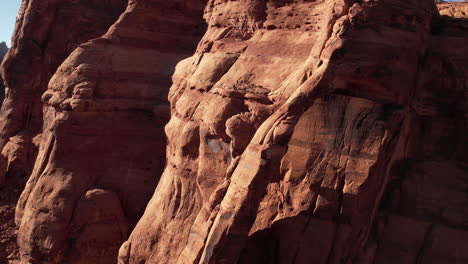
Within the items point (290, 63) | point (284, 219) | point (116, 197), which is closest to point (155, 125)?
point (116, 197)

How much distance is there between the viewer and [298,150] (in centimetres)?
531

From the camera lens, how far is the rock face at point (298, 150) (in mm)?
4918

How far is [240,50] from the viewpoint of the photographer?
6574 millimetres

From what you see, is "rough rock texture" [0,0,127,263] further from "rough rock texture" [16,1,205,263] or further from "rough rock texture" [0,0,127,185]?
"rough rock texture" [16,1,205,263]

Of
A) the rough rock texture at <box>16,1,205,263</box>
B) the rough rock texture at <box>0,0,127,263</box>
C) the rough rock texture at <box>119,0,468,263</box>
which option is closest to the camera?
the rough rock texture at <box>119,0,468,263</box>

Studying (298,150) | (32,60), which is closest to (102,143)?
(298,150)

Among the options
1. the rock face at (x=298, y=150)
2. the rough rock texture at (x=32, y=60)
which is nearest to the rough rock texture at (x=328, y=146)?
the rock face at (x=298, y=150)

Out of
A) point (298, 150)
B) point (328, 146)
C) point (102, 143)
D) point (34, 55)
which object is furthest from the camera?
point (34, 55)

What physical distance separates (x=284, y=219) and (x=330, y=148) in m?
0.93

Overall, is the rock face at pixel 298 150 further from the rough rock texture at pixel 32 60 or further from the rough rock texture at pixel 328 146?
the rough rock texture at pixel 32 60

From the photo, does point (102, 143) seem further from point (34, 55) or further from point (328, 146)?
point (34, 55)

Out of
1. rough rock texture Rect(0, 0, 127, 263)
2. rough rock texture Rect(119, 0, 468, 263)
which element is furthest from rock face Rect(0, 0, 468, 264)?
rough rock texture Rect(0, 0, 127, 263)

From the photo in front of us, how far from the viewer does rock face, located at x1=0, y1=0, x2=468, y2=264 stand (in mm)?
4918

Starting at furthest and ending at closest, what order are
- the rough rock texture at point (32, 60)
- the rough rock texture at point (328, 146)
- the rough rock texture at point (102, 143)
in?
the rough rock texture at point (32, 60) → the rough rock texture at point (102, 143) → the rough rock texture at point (328, 146)
